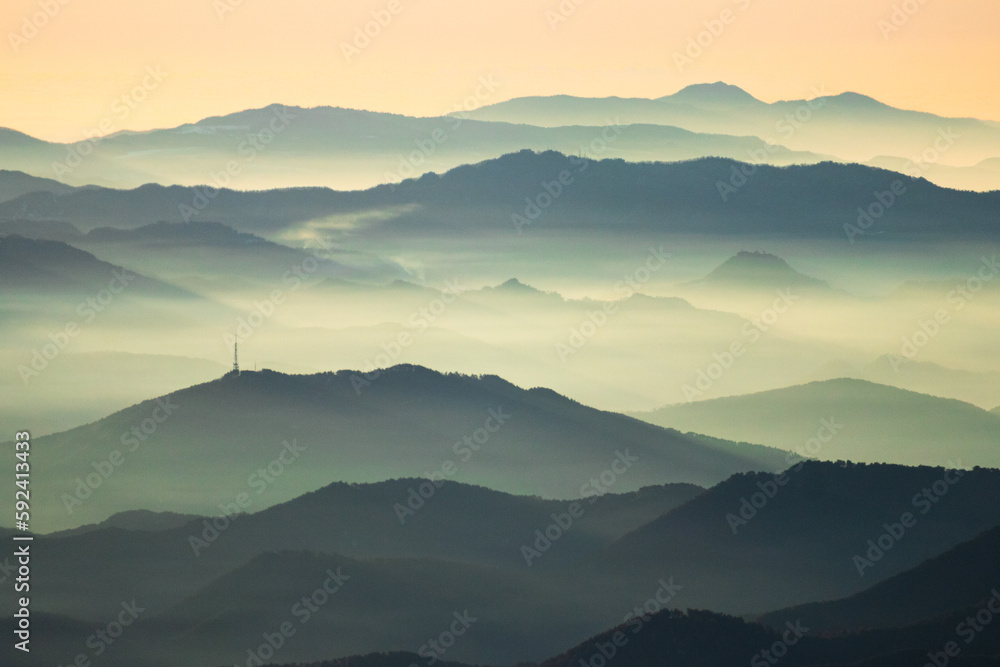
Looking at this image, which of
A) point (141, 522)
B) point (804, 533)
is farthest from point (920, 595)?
point (141, 522)

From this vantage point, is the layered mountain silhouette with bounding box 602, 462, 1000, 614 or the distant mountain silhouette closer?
the layered mountain silhouette with bounding box 602, 462, 1000, 614

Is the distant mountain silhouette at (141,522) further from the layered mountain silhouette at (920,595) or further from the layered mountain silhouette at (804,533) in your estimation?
the layered mountain silhouette at (920,595)

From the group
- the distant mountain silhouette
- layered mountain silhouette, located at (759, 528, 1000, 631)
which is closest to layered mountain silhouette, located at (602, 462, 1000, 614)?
layered mountain silhouette, located at (759, 528, 1000, 631)

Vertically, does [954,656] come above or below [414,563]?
above

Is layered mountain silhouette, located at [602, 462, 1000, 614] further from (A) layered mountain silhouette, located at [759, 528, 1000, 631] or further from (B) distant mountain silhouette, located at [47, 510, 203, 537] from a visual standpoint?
(B) distant mountain silhouette, located at [47, 510, 203, 537]

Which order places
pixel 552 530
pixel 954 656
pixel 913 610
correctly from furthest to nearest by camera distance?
1. pixel 552 530
2. pixel 913 610
3. pixel 954 656

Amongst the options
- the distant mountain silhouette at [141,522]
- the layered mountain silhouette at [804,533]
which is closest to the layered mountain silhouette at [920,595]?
the layered mountain silhouette at [804,533]

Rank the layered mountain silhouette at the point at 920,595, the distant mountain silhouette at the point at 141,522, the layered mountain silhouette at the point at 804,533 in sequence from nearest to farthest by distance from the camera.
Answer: the layered mountain silhouette at the point at 920,595
the layered mountain silhouette at the point at 804,533
the distant mountain silhouette at the point at 141,522

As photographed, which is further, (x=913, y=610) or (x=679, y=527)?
(x=679, y=527)

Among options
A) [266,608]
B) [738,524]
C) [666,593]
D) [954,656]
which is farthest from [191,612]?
[954,656]

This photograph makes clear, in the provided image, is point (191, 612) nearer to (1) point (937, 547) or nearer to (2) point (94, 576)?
(2) point (94, 576)

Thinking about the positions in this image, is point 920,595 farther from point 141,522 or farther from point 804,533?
point 141,522
